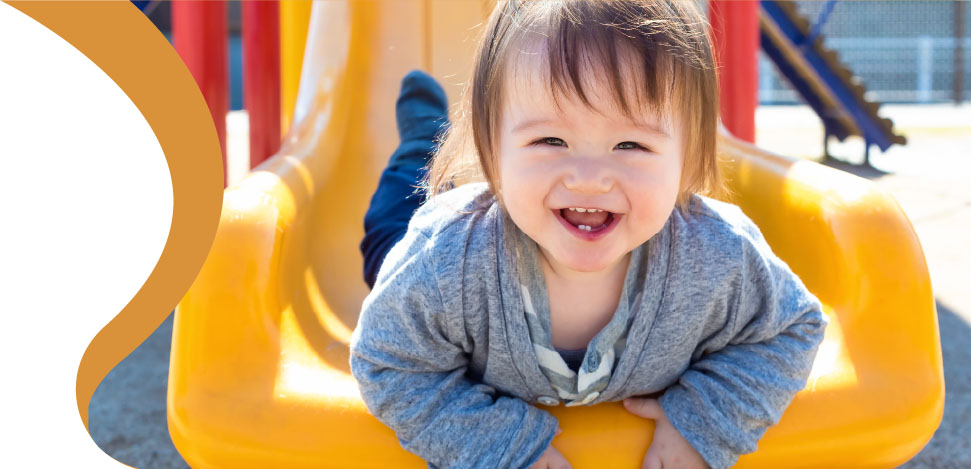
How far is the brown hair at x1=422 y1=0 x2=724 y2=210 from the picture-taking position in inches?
33.4

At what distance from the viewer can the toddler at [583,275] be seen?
857 mm

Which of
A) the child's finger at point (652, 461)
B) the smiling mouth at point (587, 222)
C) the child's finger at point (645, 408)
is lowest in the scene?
the child's finger at point (652, 461)

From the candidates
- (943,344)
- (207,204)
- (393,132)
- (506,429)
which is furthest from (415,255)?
(943,344)

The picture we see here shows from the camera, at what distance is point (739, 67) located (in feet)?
7.04

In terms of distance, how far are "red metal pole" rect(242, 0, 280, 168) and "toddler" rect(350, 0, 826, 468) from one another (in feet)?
4.52

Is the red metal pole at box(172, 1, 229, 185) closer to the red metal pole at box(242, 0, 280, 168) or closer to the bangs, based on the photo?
the red metal pole at box(242, 0, 280, 168)

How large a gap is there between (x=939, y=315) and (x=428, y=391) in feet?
6.06

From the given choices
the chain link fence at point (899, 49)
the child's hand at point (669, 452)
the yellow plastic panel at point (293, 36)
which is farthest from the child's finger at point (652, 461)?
the chain link fence at point (899, 49)

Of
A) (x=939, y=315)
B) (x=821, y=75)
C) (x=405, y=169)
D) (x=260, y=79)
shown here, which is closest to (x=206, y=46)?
(x=260, y=79)

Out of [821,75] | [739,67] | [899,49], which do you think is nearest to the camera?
[739,67]

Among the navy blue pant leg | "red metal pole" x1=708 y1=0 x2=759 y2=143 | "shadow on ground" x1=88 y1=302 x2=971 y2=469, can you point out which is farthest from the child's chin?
"red metal pole" x1=708 y1=0 x2=759 y2=143

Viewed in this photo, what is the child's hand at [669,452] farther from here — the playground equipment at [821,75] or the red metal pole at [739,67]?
the playground equipment at [821,75]

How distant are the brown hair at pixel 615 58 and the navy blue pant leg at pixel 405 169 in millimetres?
421

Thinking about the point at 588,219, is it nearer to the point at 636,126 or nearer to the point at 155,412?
the point at 636,126
